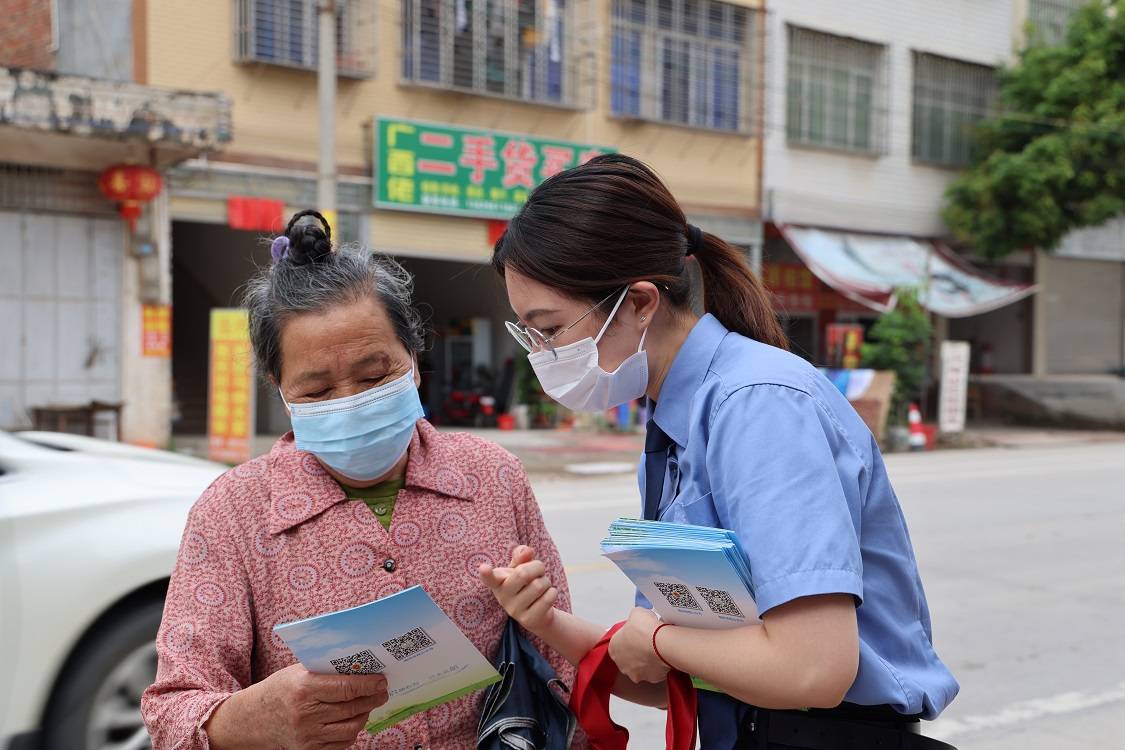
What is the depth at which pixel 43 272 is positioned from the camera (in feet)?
41.8

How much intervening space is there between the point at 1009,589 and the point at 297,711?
6.03 meters

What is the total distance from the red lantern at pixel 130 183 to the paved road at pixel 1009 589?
5496 mm

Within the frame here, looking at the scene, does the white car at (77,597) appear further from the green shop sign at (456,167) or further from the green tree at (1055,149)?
the green tree at (1055,149)

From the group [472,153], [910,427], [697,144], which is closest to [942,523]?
[910,427]

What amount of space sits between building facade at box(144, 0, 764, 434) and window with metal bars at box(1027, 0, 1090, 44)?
7079 millimetres

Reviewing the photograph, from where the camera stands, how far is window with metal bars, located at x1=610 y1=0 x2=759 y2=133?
57.2 feet

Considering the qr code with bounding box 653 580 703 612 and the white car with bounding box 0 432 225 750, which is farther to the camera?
the white car with bounding box 0 432 225 750

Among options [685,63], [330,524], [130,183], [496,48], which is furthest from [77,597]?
[685,63]

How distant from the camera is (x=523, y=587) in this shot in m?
1.83

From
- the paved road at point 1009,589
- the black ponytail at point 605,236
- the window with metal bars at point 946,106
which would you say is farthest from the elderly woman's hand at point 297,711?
the window with metal bars at point 946,106

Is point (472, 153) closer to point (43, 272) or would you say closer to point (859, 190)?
point (43, 272)

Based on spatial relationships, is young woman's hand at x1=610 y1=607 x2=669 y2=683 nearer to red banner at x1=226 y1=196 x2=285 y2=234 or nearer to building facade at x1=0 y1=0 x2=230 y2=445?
building facade at x1=0 y1=0 x2=230 y2=445

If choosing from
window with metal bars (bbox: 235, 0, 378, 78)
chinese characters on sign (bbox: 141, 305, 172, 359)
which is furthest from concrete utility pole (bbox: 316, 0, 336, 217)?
chinese characters on sign (bbox: 141, 305, 172, 359)

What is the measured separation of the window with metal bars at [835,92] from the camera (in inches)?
761
